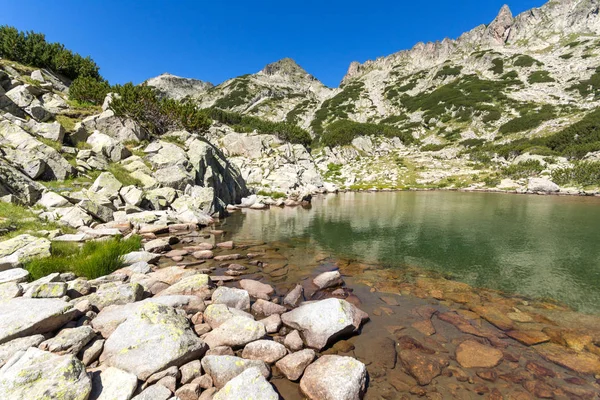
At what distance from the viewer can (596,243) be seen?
57.8ft

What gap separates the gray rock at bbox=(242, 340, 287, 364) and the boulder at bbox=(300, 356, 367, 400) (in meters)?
0.85

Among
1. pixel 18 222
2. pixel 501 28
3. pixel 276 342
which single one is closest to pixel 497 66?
pixel 501 28

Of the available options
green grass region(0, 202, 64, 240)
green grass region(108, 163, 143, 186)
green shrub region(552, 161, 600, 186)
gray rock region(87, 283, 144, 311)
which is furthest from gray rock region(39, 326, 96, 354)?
green shrub region(552, 161, 600, 186)

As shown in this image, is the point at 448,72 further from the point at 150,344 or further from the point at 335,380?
the point at 150,344

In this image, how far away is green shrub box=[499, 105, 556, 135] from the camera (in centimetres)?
8306

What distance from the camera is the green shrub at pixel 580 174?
47.9m

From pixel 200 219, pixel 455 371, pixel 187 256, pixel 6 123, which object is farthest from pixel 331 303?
pixel 6 123

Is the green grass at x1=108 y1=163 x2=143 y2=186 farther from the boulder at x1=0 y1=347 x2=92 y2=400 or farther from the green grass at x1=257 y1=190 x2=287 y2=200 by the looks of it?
the boulder at x1=0 y1=347 x2=92 y2=400

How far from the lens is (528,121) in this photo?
277ft

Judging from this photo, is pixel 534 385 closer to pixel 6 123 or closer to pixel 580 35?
pixel 6 123

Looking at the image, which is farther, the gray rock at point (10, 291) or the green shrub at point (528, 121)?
the green shrub at point (528, 121)

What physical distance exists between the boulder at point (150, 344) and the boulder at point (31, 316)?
1.44 metres

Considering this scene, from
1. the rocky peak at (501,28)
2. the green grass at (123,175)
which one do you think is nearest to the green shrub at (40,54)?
the green grass at (123,175)

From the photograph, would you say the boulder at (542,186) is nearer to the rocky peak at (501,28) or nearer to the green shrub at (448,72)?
the green shrub at (448,72)
